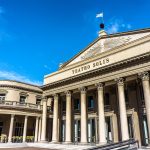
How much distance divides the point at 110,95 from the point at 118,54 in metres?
5.63

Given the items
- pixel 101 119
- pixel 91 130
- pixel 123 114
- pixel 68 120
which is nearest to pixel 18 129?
pixel 68 120

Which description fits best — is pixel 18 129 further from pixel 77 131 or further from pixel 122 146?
pixel 122 146

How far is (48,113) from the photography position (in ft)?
104

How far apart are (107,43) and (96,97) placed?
7.28 meters

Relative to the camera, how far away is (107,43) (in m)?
26.2

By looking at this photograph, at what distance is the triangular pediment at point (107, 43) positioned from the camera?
23.6 m

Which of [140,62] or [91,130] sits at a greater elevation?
[140,62]

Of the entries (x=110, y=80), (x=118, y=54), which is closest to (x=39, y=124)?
(x=110, y=80)

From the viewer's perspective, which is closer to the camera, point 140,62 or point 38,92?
point 140,62

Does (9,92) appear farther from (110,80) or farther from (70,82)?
(110,80)

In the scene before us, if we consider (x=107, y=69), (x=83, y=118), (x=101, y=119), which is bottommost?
(x=101, y=119)

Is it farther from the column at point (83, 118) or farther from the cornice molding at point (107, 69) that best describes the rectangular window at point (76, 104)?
the column at point (83, 118)

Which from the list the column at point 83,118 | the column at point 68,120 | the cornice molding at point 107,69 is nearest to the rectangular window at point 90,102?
the column at point 68,120

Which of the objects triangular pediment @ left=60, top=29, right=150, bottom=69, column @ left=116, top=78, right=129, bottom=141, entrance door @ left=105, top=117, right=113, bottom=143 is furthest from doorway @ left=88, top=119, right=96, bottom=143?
triangular pediment @ left=60, top=29, right=150, bottom=69
